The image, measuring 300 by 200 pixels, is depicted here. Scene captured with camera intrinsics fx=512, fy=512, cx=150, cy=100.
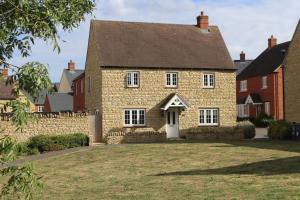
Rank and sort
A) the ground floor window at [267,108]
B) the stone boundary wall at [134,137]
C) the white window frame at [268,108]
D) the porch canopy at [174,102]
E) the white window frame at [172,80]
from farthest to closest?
the ground floor window at [267,108], the white window frame at [268,108], the white window frame at [172,80], the porch canopy at [174,102], the stone boundary wall at [134,137]

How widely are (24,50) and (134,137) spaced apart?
31.4 m

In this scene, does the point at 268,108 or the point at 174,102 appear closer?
the point at 174,102

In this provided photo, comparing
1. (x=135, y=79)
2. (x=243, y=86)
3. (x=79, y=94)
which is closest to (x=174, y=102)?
(x=135, y=79)

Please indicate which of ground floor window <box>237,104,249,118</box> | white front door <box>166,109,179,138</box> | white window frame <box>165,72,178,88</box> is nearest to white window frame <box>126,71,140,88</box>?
white window frame <box>165,72,178,88</box>

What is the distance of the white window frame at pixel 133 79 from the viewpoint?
4081 cm

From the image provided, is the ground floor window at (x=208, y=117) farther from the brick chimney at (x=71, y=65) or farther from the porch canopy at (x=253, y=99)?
the brick chimney at (x=71, y=65)

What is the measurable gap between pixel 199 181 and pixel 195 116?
24.8 metres

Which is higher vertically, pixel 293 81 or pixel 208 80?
pixel 208 80

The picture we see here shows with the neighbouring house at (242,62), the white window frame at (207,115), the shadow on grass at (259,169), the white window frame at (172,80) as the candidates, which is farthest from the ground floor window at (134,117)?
the neighbouring house at (242,62)

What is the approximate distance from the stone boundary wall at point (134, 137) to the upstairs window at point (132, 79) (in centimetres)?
422

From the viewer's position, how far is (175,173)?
20.6m

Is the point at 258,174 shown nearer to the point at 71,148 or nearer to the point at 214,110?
the point at 71,148

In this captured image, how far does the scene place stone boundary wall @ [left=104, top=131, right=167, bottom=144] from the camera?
3834cm

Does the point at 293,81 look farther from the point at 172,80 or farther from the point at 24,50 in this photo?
the point at 24,50
